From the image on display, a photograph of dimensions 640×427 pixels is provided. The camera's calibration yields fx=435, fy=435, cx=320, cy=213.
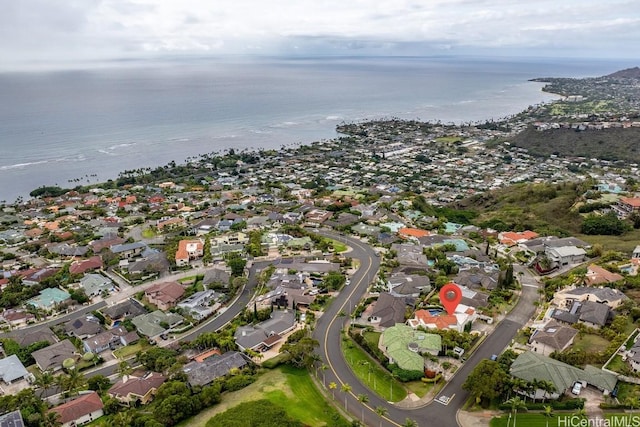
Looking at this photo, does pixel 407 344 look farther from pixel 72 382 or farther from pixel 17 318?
pixel 17 318

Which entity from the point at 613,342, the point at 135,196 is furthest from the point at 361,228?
the point at 135,196

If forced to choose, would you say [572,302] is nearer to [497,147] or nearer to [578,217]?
[578,217]

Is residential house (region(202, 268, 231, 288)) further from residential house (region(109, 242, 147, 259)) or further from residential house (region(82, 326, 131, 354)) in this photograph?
residential house (region(109, 242, 147, 259))

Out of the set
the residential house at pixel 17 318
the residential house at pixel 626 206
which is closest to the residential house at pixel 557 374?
the residential house at pixel 17 318

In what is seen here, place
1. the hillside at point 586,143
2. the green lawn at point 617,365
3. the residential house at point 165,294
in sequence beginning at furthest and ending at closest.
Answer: the hillside at point 586,143 < the residential house at point 165,294 < the green lawn at point 617,365

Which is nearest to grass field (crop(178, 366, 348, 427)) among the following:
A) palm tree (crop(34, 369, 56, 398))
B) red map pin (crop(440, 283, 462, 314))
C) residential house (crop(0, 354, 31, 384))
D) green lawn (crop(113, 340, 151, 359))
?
palm tree (crop(34, 369, 56, 398))

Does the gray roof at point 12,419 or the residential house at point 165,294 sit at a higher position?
the gray roof at point 12,419

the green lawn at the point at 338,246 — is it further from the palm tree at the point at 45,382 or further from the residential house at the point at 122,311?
the palm tree at the point at 45,382
